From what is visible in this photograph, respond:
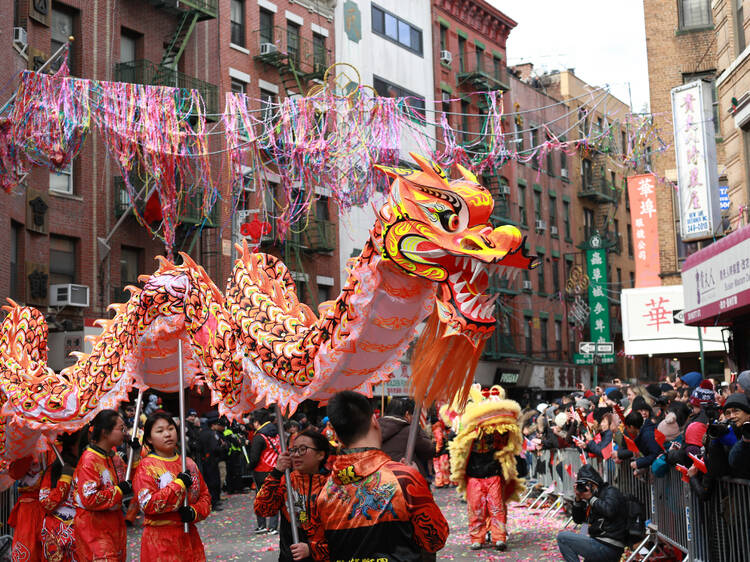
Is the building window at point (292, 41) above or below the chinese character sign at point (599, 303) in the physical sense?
above

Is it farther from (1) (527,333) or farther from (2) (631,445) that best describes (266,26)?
(2) (631,445)

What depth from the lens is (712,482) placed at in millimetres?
7754

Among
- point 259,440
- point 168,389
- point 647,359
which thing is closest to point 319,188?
point 259,440

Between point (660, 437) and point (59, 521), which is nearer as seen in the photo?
point (59, 521)

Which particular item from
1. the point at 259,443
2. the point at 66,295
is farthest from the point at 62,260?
the point at 259,443

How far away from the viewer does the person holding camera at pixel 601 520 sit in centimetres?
863

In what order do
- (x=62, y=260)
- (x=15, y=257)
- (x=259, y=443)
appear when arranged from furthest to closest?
1. (x=62, y=260)
2. (x=15, y=257)
3. (x=259, y=443)

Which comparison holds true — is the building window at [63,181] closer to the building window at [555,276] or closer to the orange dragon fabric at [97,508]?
the orange dragon fabric at [97,508]

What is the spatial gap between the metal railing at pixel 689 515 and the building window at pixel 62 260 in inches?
550

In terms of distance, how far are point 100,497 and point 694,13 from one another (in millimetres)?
24469

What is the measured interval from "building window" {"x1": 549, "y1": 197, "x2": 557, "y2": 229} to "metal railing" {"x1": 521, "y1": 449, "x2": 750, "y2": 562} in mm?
34478

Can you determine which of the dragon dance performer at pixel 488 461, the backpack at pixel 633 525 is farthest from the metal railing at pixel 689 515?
the dragon dance performer at pixel 488 461

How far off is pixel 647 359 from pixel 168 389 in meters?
47.8

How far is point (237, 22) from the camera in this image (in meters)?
28.8
